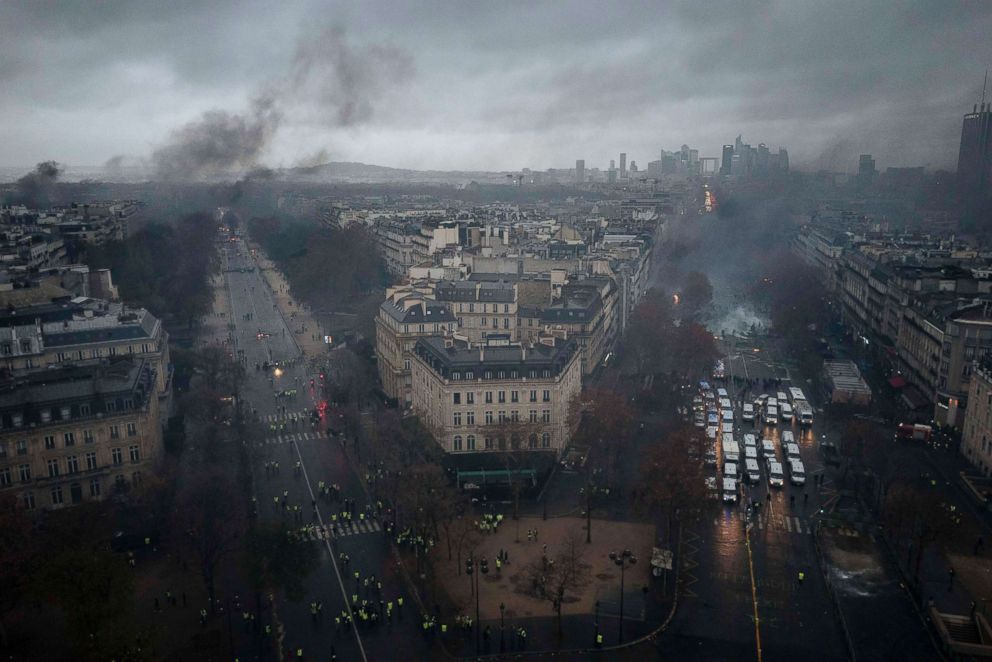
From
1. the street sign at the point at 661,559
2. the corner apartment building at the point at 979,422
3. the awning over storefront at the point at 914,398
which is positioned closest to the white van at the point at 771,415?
the awning over storefront at the point at 914,398

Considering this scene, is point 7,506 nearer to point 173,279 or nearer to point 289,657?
point 289,657

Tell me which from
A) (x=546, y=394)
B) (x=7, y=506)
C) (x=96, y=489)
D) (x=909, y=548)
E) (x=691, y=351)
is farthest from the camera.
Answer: (x=691, y=351)

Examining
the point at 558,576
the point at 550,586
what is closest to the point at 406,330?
the point at 558,576

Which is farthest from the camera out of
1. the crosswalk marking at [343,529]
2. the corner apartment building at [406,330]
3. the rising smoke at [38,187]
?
the rising smoke at [38,187]

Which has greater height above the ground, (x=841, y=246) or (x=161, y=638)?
(x=841, y=246)

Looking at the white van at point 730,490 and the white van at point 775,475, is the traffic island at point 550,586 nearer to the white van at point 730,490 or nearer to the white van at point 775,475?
the white van at point 730,490

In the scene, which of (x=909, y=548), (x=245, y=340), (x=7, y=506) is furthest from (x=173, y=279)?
(x=909, y=548)

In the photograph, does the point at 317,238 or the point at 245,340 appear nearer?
the point at 245,340

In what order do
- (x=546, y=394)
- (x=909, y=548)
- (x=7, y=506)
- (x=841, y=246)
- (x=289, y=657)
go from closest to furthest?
(x=289, y=657) → (x=7, y=506) → (x=909, y=548) → (x=546, y=394) → (x=841, y=246)

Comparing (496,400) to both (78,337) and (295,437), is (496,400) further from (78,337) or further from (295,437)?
(78,337)
